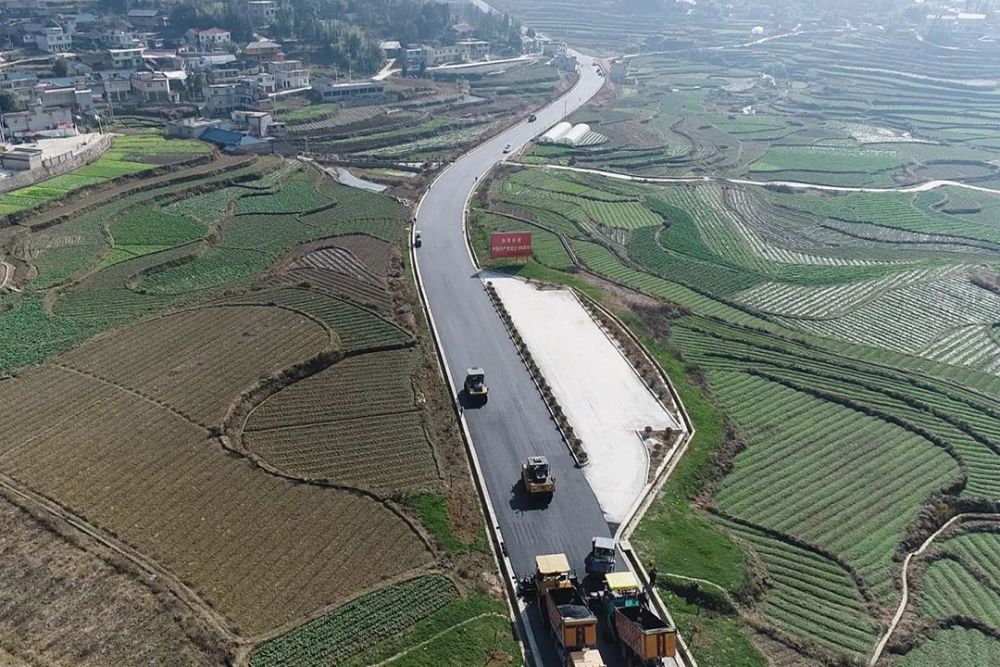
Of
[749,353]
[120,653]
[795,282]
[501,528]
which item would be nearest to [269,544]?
[120,653]

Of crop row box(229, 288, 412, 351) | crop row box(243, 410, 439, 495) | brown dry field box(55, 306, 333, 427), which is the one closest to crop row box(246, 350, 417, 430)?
crop row box(243, 410, 439, 495)

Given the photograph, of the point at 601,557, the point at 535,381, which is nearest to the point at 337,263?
the point at 535,381

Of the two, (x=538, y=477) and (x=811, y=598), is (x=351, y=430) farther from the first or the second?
(x=811, y=598)

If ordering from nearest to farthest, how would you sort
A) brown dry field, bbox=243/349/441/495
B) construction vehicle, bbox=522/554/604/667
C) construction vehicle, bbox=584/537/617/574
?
1. construction vehicle, bbox=522/554/604/667
2. construction vehicle, bbox=584/537/617/574
3. brown dry field, bbox=243/349/441/495

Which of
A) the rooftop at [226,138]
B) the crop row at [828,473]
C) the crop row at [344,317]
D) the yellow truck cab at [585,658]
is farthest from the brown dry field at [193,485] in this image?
the rooftop at [226,138]

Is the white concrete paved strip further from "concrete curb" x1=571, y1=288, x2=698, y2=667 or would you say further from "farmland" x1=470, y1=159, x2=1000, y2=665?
"farmland" x1=470, y1=159, x2=1000, y2=665

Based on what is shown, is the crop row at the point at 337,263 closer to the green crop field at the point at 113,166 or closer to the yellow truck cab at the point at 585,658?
the green crop field at the point at 113,166

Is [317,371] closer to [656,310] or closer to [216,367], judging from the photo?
[216,367]
